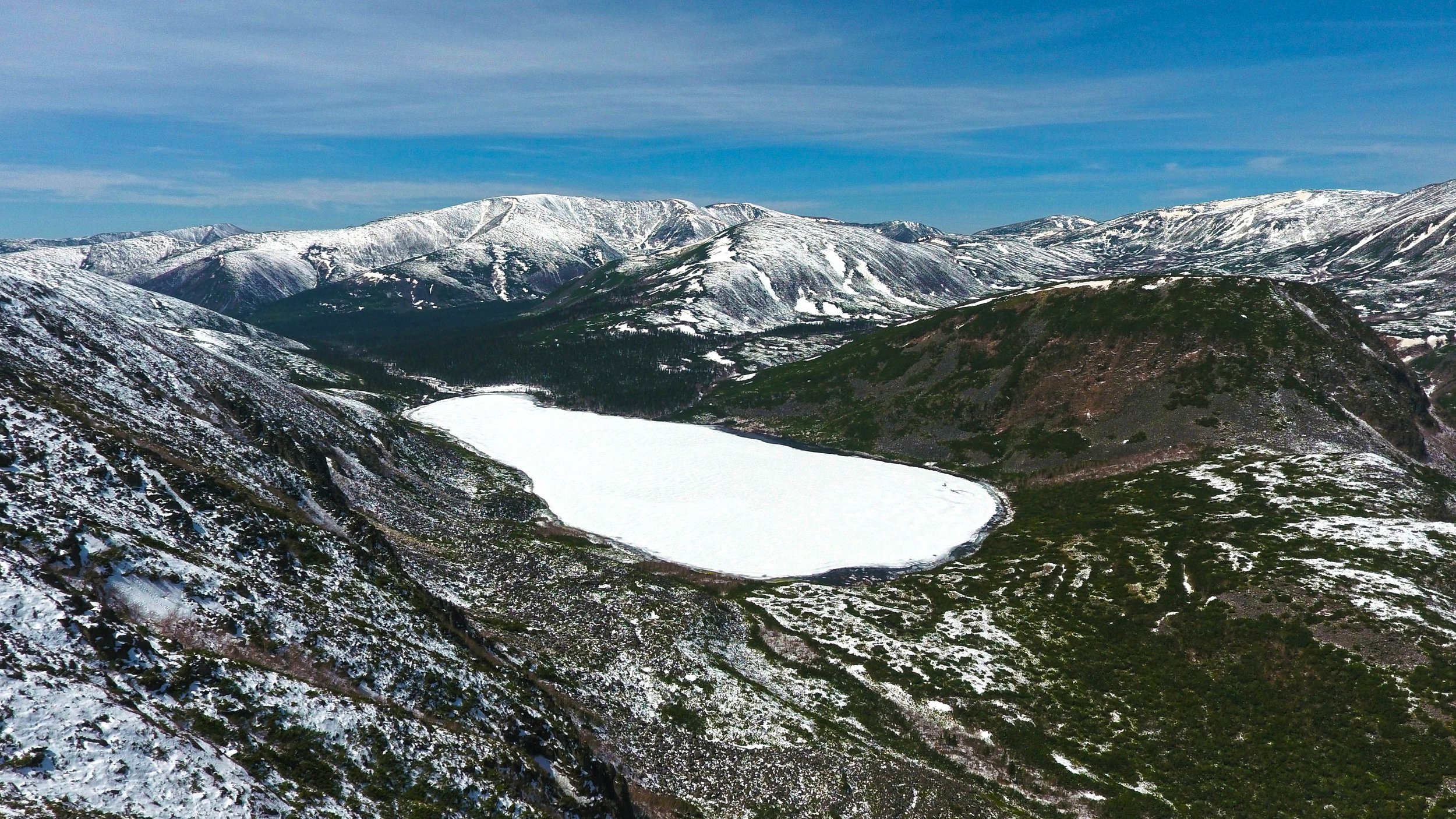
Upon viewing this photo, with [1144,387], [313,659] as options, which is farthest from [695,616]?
[1144,387]

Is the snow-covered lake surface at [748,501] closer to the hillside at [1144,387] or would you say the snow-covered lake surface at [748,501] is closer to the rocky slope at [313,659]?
the hillside at [1144,387]

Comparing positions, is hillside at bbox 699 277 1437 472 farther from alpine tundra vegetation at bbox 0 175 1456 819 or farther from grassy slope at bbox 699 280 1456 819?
alpine tundra vegetation at bbox 0 175 1456 819

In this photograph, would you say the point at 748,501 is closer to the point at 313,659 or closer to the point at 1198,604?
the point at 1198,604

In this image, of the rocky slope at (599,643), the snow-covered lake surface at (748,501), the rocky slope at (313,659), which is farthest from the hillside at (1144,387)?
the rocky slope at (313,659)

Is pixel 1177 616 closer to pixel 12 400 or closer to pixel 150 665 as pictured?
pixel 150 665

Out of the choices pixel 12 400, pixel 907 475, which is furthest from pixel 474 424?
pixel 12 400
